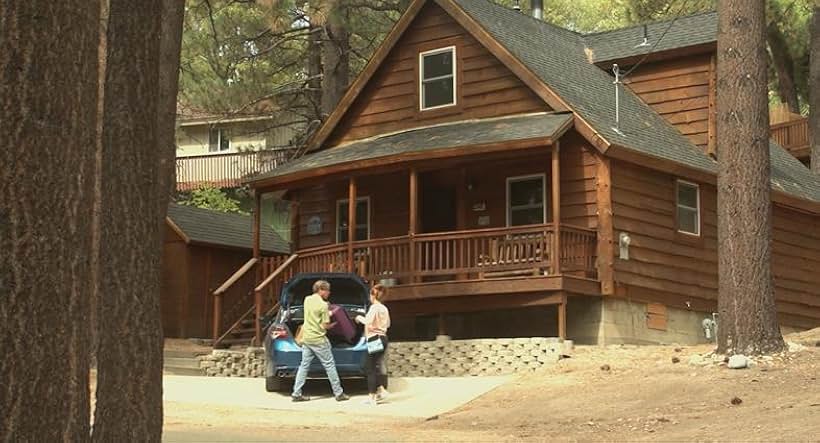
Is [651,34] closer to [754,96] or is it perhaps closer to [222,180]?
[754,96]

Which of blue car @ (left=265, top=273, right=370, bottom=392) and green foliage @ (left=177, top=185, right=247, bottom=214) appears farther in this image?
green foliage @ (left=177, top=185, right=247, bottom=214)

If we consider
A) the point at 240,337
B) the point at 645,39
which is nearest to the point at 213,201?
the point at 240,337

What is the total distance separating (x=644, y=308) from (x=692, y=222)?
8.56 ft

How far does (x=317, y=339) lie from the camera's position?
58.0 ft

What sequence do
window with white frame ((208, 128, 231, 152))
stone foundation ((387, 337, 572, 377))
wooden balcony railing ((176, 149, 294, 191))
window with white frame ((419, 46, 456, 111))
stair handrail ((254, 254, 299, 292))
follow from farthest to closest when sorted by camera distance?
window with white frame ((208, 128, 231, 152)) → wooden balcony railing ((176, 149, 294, 191)) → window with white frame ((419, 46, 456, 111)) → stair handrail ((254, 254, 299, 292)) → stone foundation ((387, 337, 572, 377))

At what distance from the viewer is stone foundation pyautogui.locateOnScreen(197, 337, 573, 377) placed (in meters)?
20.1

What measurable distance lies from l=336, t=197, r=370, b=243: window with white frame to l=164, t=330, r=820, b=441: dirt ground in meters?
7.94

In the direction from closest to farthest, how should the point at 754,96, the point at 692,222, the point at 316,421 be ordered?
the point at 316,421
the point at 754,96
the point at 692,222

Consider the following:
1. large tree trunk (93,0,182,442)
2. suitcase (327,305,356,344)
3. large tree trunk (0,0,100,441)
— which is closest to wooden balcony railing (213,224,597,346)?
suitcase (327,305,356,344)

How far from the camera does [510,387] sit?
1845cm

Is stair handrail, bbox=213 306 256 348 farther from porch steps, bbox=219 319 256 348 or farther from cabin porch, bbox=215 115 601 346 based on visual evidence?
cabin porch, bbox=215 115 601 346

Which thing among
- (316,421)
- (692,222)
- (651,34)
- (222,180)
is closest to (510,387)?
(316,421)

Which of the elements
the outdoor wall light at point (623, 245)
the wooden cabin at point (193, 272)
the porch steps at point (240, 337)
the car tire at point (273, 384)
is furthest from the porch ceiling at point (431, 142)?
the car tire at point (273, 384)

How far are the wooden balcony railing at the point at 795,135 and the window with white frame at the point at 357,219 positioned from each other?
1689cm
